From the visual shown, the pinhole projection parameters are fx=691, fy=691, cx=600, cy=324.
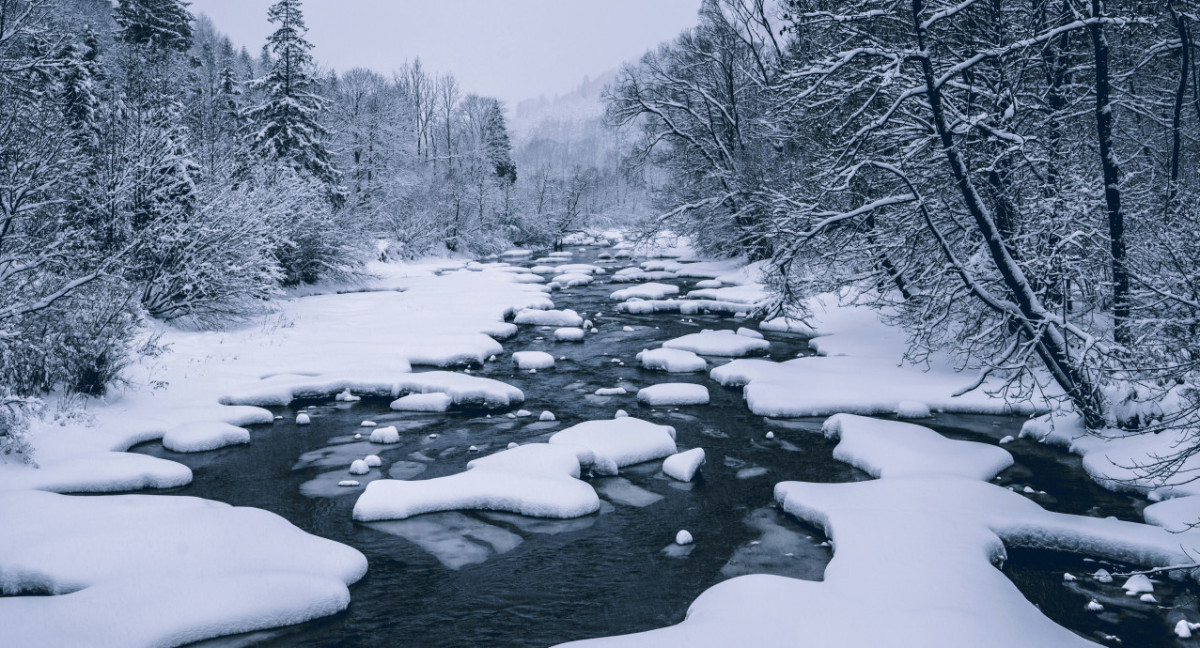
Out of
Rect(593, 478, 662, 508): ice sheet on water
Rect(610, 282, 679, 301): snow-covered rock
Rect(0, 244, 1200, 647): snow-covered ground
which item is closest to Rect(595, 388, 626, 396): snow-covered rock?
Rect(0, 244, 1200, 647): snow-covered ground

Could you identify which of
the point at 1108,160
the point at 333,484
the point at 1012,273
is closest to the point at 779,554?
the point at 1012,273

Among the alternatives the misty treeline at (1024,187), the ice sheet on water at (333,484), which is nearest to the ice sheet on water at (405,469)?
the ice sheet on water at (333,484)

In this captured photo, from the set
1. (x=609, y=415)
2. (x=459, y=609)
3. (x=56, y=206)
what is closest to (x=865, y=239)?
(x=609, y=415)

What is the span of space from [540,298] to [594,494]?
556 inches

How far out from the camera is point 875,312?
16172mm

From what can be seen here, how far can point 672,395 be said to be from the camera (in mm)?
10586

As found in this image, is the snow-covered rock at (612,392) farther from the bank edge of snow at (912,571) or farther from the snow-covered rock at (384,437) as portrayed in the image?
the bank edge of snow at (912,571)

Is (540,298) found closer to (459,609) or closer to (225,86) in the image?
(459,609)

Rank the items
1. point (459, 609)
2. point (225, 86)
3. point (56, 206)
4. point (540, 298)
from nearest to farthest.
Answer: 1. point (459, 609)
2. point (56, 206)
3. point (540, 298)
4. point (225, 86)

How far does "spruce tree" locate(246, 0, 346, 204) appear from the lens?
25250mm

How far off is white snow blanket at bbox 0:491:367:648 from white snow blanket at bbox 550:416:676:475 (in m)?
3.01

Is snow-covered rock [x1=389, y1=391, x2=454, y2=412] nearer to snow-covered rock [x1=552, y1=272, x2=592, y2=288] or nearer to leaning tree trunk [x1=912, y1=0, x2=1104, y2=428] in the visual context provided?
leaning tree trunk [x1=912, y1=0, x2=1104, y2=428]

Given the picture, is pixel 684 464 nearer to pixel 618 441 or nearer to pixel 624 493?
pixel 624 493

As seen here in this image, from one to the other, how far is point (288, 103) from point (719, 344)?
19495mm
